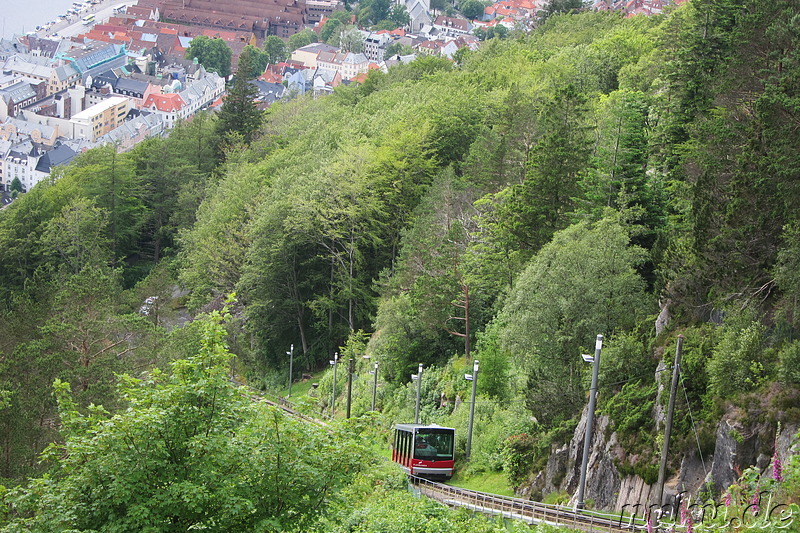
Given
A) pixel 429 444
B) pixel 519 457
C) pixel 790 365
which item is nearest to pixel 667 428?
pixel 790 365

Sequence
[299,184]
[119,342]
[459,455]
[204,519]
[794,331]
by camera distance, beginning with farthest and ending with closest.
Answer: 1. [299,184]
2. [119,342]
3. [459,455]
4. [794,331]
5. [204,519]

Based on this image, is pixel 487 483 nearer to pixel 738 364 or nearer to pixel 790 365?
pixel 738 364

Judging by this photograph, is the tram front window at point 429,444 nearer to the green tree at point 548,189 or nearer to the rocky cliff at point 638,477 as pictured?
the rocky cliff at point 638,477

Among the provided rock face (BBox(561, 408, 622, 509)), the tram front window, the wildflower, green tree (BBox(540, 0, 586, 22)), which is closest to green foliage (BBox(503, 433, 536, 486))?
the tram front window

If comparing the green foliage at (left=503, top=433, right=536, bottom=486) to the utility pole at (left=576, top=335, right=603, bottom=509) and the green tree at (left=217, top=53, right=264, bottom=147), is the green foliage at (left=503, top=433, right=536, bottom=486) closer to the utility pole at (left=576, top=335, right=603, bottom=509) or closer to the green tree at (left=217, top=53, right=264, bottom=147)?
the utility pole at (left=576, top=335, right=603, bottom=509)

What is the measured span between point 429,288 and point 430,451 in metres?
11.3

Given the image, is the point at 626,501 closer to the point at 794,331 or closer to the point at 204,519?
the point at 794,331

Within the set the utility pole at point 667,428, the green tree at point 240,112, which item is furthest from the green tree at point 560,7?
the utility pole at point 667,428

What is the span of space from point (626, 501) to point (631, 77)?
130 feet

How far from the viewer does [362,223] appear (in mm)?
57156

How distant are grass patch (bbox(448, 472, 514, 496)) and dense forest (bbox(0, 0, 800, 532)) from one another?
427 millimetres

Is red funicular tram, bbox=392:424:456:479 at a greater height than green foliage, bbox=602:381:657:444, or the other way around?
green foliage, bbox=602:381:657:444

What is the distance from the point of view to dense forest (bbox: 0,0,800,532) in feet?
57.2

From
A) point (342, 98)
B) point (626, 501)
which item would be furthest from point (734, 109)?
point (342, 98)
